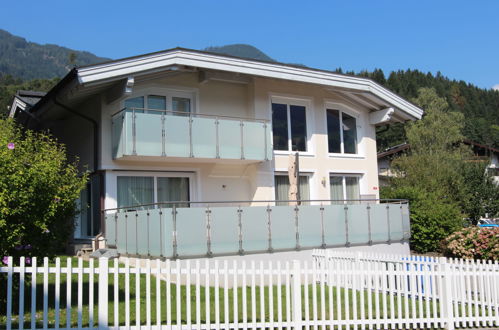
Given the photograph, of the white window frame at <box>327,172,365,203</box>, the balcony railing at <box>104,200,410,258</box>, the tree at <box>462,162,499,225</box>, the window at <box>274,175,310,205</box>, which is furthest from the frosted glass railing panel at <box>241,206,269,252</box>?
the tree at <box>462,162,499,225</box>

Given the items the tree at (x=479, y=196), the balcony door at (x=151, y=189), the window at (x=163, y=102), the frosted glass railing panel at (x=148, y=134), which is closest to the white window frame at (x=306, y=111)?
the window at (x=163, y=102)

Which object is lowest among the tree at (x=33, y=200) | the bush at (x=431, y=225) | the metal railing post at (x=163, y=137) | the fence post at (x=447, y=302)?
the fence post at (x=447, y=302)

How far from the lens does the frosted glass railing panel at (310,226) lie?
1480 centimetres

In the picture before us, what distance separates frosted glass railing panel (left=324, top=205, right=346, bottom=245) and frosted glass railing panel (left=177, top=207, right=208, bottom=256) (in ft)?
13.8

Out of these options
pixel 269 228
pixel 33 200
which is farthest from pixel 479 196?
pixel 33 200

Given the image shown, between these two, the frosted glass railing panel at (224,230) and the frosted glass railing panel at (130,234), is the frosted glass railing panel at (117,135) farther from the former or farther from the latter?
the frosted glass railing panel at (224,230)

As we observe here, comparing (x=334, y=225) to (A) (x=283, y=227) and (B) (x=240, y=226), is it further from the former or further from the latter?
(B) (x=240, y=226)

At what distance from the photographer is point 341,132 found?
21188 mm

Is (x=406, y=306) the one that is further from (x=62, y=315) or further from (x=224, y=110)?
(x=224, y=110)

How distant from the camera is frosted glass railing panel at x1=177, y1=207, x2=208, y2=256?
12594mm

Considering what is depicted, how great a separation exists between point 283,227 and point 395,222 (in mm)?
4839

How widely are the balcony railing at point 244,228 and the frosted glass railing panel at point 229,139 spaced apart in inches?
111

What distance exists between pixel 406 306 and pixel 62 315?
5.98 metres

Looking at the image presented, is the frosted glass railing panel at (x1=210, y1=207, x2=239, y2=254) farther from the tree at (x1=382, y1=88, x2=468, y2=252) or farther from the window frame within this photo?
the tree at (x1=382, y1=88, x2=468, y2=252)
